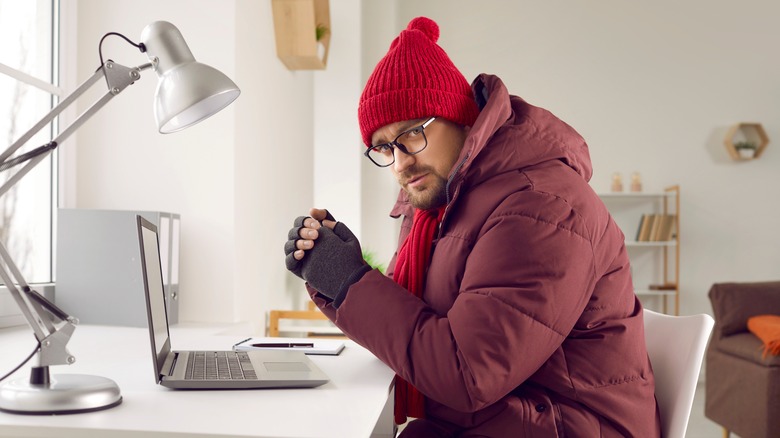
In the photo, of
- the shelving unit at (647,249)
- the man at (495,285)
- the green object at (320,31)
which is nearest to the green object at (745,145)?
the shelving unit at (647,249)

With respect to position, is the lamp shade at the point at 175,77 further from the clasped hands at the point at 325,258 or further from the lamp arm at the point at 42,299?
the clasped hands at the point at 325,258

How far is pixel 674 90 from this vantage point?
5398 millimetres

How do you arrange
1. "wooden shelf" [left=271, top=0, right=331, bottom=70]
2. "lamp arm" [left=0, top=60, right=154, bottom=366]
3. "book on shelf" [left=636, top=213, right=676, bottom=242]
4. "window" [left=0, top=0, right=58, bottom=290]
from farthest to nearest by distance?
"book on shelf" [left=636, top=213, right=676, bottom=242] → "wooden shelf" [left=271, top=0, right=331, bottom=70] → "window" [left=0, top=0, right=58, bottom=290] → "lamp arm" [left=0, top=60, right=154, bottom=366]

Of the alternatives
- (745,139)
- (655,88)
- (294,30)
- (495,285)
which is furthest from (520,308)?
(745,139)

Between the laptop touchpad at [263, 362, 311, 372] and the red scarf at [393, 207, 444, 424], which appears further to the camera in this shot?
the red scarf at [393, 207, 444, 424]

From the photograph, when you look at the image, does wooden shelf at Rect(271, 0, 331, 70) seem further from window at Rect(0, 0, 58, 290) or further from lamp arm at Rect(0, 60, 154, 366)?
lamp arm at Rect(0, 60, 154, 366)

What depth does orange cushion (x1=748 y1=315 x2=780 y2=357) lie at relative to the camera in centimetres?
324

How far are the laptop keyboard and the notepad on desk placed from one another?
12cm

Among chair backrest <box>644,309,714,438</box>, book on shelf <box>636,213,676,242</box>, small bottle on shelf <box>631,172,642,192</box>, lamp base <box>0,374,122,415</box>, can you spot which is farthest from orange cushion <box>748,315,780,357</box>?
lamp base <box>0,374,122,415</box>

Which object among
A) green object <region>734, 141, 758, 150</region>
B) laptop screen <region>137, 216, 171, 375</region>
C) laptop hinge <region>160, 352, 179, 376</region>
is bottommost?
laptop hinge <region>160, 352, 179, 376</region>

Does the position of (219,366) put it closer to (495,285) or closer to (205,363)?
(205,363)

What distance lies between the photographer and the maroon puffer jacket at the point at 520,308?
3.57 feet

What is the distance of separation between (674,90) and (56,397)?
17.4 feet

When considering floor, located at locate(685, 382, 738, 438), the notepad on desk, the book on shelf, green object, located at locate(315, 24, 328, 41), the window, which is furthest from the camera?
the book on shelf
